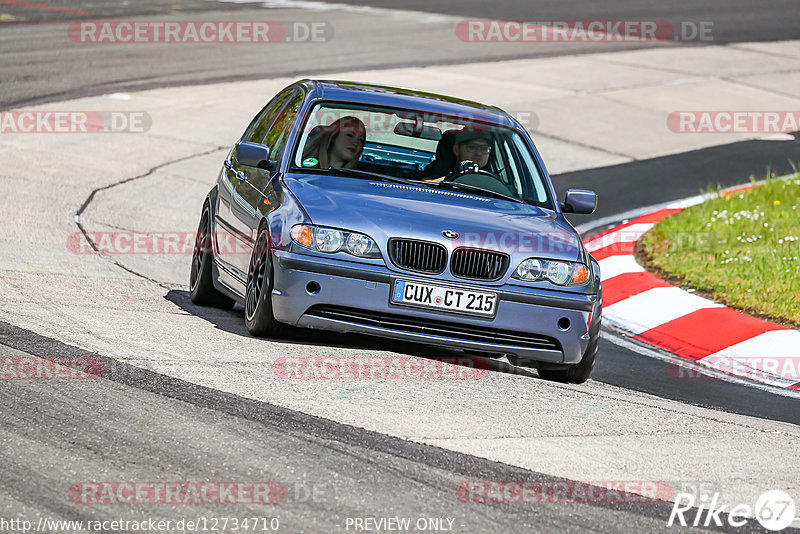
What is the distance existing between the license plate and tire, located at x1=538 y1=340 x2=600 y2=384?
0.75 metres

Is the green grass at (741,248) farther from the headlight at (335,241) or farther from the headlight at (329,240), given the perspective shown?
the headlight at (329,240)

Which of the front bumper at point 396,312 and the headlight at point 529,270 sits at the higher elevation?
the headlight at point 529,270

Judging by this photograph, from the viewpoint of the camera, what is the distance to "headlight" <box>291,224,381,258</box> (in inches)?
269

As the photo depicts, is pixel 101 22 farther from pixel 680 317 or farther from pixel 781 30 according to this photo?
pixel 680 317

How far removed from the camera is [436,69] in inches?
812

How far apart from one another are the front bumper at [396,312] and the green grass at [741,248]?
3034 millimetres

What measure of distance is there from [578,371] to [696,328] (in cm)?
230

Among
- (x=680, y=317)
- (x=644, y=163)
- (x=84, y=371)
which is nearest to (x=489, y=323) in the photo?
(x=84, y=371)

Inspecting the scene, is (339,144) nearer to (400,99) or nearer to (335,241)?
(400,99)

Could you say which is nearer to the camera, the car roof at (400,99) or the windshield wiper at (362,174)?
the windshield wiper at (362,174)

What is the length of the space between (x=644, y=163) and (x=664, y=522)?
11579 millimetres

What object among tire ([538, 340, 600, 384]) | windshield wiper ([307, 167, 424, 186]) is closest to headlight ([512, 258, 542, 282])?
tire ([538, 340, 600, 384])

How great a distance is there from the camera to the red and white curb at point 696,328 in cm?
854

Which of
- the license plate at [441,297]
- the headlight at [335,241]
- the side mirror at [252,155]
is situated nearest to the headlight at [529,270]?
the license plate at [441,297]
